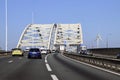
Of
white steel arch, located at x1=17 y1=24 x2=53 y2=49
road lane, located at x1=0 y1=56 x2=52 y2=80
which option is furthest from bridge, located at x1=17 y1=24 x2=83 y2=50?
road lane, located at x1=0 y1=56 x2=52 y2=80

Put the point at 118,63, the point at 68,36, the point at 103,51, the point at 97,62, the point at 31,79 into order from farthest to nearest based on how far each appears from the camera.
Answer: the point at 68,36 → the point at 103,51 → the point at 97,62 → the point at 118,63 → the point at 31,79

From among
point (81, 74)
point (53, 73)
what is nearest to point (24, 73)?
point (53, 73)

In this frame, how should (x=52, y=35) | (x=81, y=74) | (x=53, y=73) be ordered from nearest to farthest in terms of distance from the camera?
(x=81, y=74) → (x=53, y=73) → (x=52, y=35)

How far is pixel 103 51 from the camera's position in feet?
250

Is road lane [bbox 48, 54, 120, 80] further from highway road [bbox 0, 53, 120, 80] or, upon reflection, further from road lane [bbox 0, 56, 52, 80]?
road lane [bbox 0, 56, 52, 80]

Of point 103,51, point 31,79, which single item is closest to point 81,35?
point 103,51

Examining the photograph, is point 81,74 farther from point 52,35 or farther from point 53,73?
point 52,35

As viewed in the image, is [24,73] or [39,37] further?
[39,37]

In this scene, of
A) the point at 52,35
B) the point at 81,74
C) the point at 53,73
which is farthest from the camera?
the point at 52,35

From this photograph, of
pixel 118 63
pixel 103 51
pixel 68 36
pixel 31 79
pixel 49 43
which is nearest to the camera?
pixel 31 79

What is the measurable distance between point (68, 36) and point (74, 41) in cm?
1377

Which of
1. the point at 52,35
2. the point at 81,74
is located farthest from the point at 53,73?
the point at 52,35

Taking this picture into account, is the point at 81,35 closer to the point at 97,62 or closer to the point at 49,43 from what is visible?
the point at 49,43

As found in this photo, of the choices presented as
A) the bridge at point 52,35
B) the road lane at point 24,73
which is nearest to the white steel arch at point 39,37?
the bridge at point 52,35
